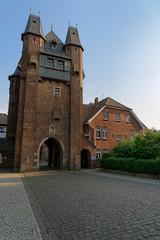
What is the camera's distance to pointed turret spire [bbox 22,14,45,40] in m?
24.9

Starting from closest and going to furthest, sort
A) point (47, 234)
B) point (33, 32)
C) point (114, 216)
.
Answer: point (47, 234) → point (114, 216) → point (33, 32)

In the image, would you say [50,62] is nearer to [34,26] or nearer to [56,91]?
[56,91]

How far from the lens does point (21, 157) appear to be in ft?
67.7

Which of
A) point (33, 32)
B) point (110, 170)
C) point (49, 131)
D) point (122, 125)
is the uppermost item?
point (33, 32)

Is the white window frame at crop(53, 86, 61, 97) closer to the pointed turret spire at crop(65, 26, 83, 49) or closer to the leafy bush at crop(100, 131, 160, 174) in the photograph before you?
the pointed turret spire at crop(65, 26, 83, 49)

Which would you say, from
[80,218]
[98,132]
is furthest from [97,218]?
[98,132]

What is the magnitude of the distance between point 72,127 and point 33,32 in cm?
1514

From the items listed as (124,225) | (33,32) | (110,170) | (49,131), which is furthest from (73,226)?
(33,32)

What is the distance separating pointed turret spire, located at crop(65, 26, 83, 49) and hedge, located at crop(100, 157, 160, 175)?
18.9 metres

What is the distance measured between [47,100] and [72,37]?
12.2 m

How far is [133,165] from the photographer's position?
54.5 feet

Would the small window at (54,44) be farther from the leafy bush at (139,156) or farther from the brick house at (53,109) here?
the leafy bush at (139,156)

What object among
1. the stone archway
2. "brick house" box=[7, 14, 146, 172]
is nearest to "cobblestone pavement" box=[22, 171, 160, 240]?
"brick house" box=[7, 14, 146, 172]

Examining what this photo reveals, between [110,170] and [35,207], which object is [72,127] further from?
[35,207]
